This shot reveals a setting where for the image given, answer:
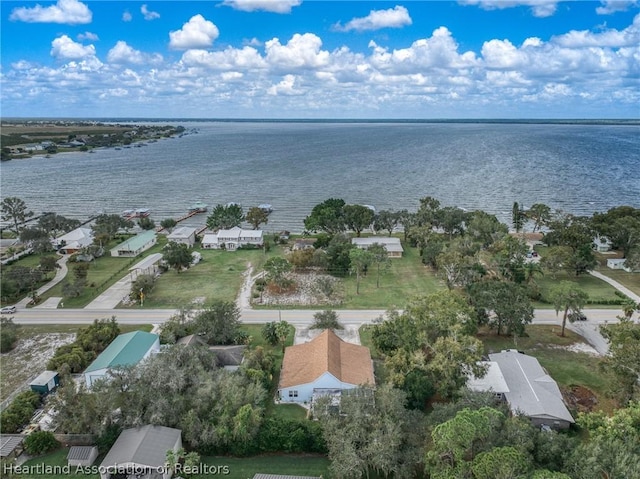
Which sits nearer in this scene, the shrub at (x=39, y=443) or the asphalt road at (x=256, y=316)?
the shrub at (x=39, y=443)

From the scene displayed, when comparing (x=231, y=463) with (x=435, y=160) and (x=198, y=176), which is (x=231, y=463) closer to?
(x=198, y=176)

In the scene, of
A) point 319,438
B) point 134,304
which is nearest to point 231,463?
point 319,438

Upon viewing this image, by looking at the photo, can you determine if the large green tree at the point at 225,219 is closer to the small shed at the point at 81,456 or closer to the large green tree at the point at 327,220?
the large green tree at the point at 327,220

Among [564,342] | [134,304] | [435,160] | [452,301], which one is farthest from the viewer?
[435,160]

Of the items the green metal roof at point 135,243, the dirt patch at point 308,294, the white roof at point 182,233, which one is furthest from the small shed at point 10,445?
the white roof at point 182,233

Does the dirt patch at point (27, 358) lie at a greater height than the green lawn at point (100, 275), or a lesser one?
lesser

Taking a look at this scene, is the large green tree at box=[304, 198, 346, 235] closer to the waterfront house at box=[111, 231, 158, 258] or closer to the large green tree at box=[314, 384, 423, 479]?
the waterfront house at box=[111, 231, 158, 258]

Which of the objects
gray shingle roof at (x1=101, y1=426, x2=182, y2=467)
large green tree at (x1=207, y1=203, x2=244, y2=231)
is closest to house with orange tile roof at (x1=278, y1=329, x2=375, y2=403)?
gray shingle roof at (x1=101, y1=426, x2=182, y2=467)
